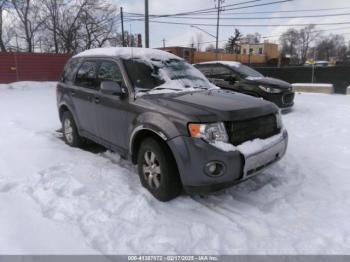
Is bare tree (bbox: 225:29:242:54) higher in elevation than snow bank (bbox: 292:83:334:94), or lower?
higher

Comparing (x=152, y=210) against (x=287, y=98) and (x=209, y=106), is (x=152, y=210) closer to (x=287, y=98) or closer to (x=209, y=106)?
(x=209, y=106)

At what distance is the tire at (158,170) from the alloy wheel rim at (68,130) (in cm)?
230

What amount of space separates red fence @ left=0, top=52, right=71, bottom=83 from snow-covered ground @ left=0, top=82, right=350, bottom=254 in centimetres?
1611

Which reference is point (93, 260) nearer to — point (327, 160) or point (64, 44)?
point (327, 160)

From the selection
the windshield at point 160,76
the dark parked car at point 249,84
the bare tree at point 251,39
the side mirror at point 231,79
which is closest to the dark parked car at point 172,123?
the windshield at point 160,76

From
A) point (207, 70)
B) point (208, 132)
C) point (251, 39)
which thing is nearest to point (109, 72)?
point (208, 132)

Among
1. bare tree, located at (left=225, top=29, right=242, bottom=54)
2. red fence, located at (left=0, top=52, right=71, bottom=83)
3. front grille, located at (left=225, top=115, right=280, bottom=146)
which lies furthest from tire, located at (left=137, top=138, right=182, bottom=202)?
bare tree, located at (left=225, top=29, right=242, bottom=54)

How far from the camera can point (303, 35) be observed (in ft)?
250

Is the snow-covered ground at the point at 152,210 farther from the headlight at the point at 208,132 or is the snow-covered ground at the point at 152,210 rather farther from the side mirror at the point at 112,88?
the side mirror at the point at 112,88

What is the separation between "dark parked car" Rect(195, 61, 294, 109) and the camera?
809cm

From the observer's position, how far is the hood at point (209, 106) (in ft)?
9.98

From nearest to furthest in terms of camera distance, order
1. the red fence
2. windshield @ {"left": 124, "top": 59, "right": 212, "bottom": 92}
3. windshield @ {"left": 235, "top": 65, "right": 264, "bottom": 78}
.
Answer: windshield @ {"left": 124, "top": 59, "right": 212, "bottom": 92} → windshield @ {"left": 235, "top": 65, "right": 264, "bottom": 78} → the red fence

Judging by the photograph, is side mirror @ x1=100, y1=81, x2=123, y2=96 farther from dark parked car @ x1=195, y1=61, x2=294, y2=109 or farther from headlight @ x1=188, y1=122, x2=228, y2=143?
dark parked car @ x1=195, y1=61, x2=294, y2=109

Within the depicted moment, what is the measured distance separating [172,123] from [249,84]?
5676 mm
